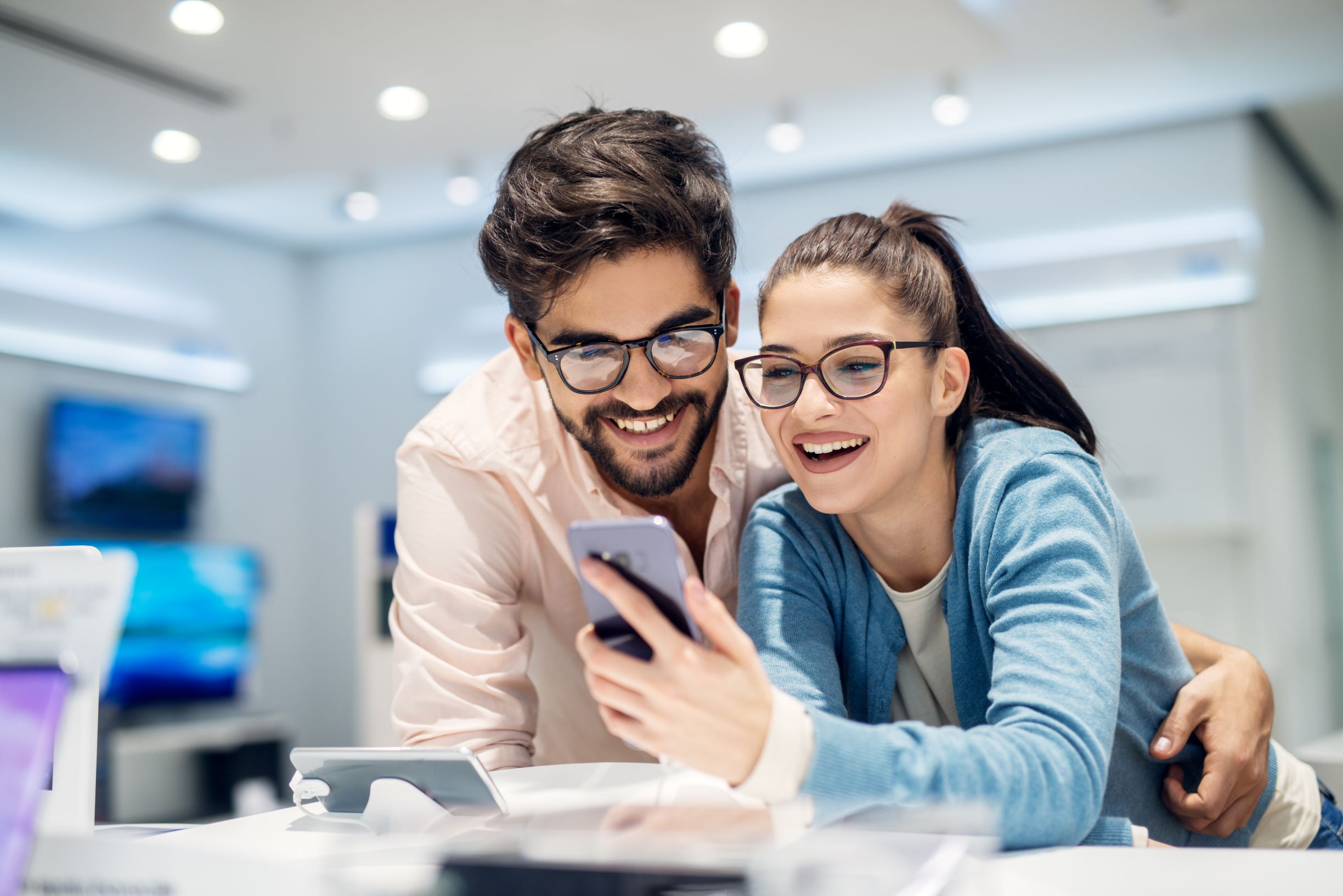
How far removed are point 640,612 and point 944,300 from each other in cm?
75

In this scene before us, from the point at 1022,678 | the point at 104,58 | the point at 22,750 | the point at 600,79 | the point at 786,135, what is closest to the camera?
the point at 22,750

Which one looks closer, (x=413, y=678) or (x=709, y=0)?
(x=413, y=678)

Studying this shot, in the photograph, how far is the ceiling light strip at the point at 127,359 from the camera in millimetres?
5395

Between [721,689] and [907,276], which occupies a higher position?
[907,276]

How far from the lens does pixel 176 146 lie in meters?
4.63

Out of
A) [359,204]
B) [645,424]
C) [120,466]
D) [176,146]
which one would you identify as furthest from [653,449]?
[120,466]

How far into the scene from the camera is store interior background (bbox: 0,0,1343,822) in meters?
4.00

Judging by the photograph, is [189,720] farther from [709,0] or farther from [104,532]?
[709,0]

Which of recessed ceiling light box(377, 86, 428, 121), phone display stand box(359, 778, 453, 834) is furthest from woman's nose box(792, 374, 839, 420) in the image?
recessed ceiling light box(377, 86, 428, 121)

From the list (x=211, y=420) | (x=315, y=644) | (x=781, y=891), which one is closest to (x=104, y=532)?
(x=211, y=420)

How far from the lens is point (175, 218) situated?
6234 mm

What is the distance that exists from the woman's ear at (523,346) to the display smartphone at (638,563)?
81 centimetres

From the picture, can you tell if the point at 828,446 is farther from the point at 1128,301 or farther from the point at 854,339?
the point at 1128,301

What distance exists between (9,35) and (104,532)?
2627 millimetres
